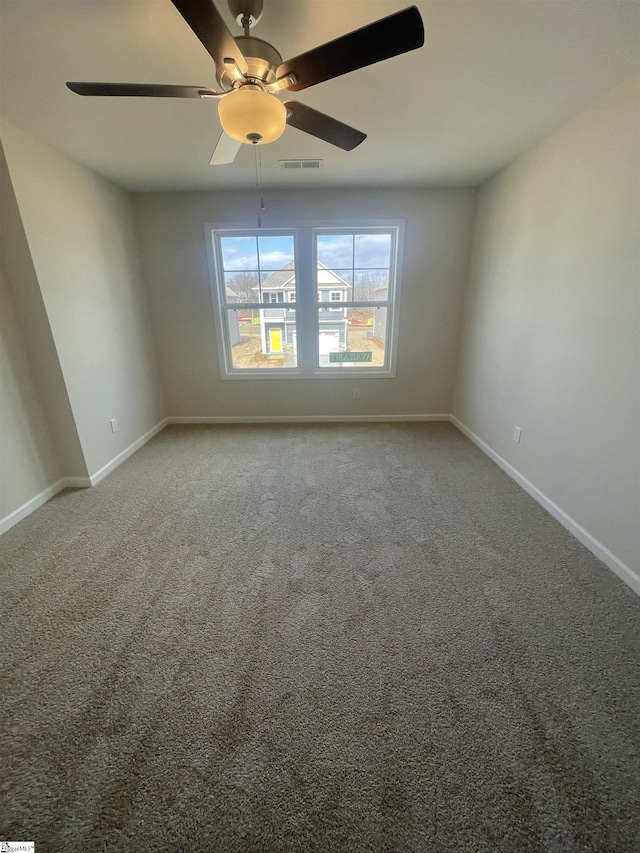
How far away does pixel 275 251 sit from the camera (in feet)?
11.2

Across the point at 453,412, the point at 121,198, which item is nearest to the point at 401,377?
the point at 453,412

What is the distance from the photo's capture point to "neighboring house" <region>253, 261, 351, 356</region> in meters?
3.49

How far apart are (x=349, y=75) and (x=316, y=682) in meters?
2.78

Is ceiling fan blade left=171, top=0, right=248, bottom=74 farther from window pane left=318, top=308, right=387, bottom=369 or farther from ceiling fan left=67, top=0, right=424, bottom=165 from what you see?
window pane left=318, top=308, right=387, bottom=369

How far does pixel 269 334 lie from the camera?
3703mm

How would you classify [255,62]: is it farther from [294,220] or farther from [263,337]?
[263,337]

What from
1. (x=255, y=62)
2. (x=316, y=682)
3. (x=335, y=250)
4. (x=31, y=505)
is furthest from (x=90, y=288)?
(x=316, y=682)

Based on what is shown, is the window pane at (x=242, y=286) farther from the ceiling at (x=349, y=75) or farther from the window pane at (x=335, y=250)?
the ceiling at (x=349, y=75)

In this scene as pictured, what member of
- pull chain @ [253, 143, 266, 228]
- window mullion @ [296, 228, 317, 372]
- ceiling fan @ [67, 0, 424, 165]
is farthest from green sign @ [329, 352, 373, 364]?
ceiling fan @ [67, 0, 424, 165]

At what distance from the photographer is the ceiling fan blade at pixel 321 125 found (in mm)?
1362

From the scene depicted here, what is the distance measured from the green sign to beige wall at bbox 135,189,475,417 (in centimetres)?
28

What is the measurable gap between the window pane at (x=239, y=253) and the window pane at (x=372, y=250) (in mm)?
1120

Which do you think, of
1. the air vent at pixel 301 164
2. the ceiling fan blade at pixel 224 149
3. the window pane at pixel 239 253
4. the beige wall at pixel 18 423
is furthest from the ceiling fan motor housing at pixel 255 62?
the window pane at pixel 239 253

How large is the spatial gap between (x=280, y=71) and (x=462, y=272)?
2826mm
